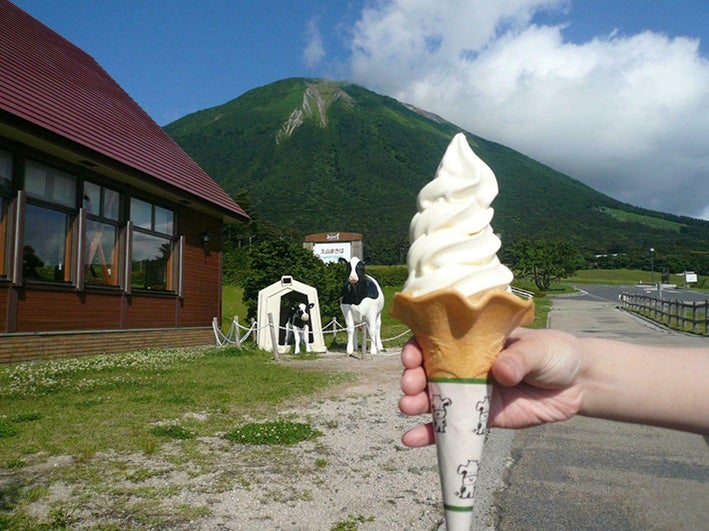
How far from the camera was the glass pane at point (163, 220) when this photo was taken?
15.2 metres

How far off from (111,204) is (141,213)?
1129 millimetres

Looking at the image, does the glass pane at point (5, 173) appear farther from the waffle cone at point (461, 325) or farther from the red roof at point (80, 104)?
the waffle cone at point (461, 325)

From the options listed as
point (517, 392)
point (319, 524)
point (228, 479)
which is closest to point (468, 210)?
point (517, 392)

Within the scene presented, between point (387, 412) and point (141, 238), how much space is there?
32.7 feet

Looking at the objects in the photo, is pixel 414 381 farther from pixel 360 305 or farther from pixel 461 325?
pixel 360 305

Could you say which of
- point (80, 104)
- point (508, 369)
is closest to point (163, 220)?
point (80, 104)

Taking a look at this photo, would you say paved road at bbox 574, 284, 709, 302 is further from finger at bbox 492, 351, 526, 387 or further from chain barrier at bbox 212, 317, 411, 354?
finger at bbox 492, 351, 526, 387

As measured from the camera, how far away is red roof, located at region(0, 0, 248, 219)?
10945 mm

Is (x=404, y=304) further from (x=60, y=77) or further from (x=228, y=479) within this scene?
(x=60, y=77)

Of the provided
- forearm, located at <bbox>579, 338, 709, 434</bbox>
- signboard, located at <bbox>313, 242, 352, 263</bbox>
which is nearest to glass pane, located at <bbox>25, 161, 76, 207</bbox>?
forearm, located at <bbox>579, 338, 709, 434</bbox>

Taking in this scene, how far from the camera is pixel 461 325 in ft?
5.70

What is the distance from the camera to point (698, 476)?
4684 mm

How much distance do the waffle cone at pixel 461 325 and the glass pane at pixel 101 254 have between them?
483 inches

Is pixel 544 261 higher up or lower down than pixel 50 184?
higher up
